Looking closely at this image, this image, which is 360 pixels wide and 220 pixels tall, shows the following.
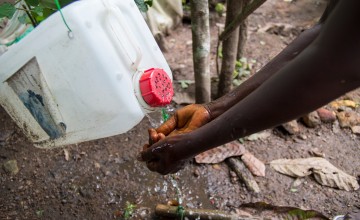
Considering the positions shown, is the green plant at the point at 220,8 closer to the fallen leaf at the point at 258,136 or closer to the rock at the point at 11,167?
the fallen leaf at the point at 258,136

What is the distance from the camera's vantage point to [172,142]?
113 centimetres

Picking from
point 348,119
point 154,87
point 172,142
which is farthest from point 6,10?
point 348,119

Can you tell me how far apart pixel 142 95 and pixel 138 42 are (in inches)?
8.7

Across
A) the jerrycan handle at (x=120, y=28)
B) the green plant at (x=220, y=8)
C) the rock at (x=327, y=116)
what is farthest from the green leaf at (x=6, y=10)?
the green plant at (x=220, y=8)

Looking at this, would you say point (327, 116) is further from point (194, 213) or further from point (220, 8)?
point (220, 8)

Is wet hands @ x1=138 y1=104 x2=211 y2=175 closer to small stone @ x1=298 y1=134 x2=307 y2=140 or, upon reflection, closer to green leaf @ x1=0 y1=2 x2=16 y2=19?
green leaf @ x1=0 y1=2 x2=16 y2=19

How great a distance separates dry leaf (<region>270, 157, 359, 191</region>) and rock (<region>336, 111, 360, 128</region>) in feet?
1.20

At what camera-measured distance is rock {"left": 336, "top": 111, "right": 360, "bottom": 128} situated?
7.59 feet

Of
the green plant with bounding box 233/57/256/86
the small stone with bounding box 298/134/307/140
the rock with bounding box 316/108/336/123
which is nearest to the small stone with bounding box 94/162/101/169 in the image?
the green plant with bounding box 233/57/256/86

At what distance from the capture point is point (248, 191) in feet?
6.40

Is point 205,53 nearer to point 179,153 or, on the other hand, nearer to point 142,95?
point 142,95

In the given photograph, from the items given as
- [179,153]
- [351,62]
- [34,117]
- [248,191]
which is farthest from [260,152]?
[351,62]

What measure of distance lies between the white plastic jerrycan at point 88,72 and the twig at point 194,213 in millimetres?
644

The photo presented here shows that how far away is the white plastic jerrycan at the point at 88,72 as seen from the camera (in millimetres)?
1143
